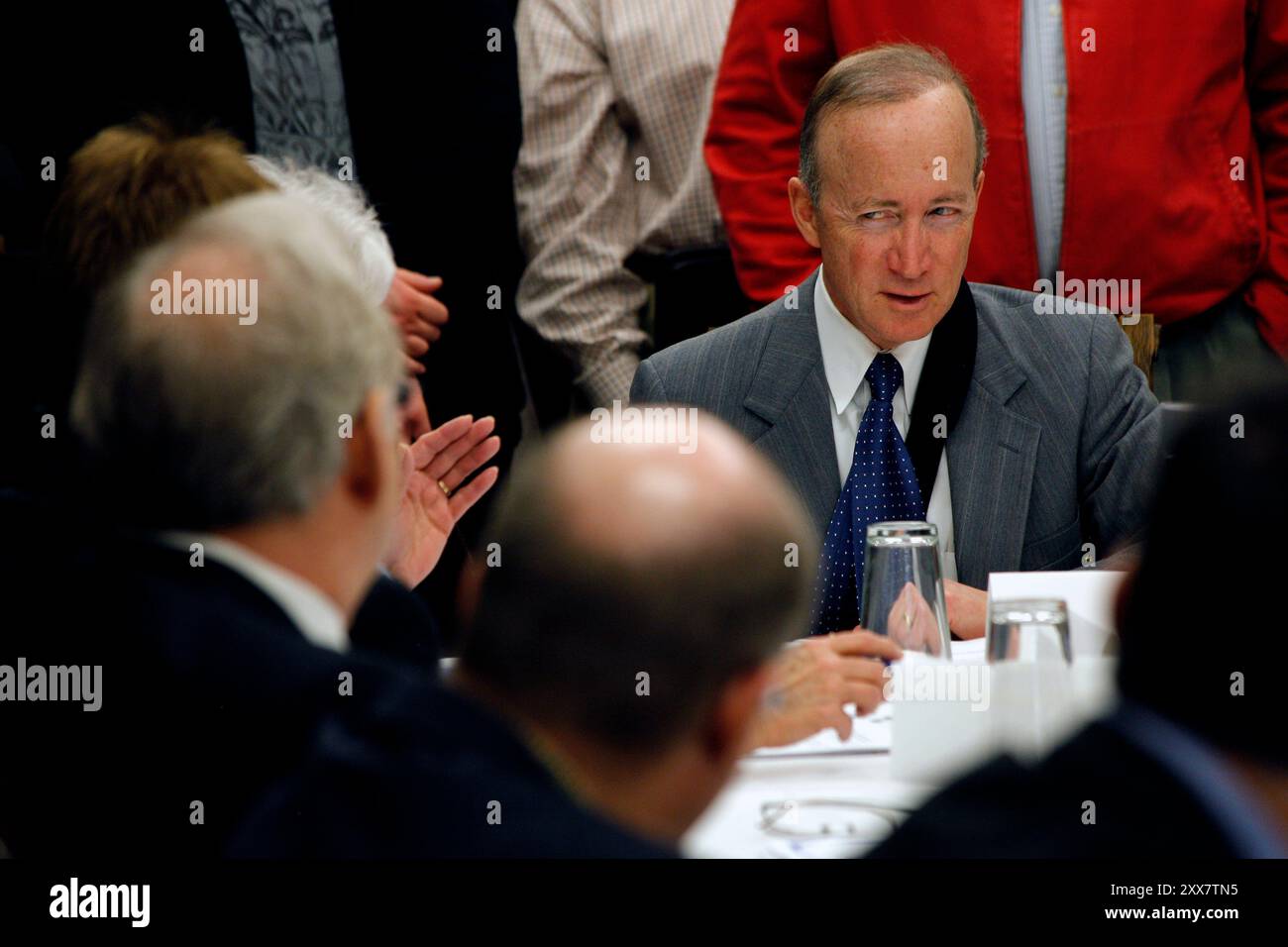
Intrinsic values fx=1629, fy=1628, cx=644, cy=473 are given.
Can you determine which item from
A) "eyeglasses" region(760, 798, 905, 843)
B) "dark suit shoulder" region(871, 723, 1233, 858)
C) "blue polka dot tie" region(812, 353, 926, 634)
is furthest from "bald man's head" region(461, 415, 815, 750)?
"blue polka dot tie" region(812, 353, 926, 634)

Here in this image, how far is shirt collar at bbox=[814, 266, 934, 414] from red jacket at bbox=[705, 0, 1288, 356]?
0.62 m

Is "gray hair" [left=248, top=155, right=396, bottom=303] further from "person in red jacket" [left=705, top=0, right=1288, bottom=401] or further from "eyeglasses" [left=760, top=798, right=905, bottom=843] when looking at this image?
"person in red jacket" [left=705, top=0, right=1288, bottom=401]

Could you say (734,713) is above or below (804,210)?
below

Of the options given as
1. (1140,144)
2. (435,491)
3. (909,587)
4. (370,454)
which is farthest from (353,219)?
(1140,144)

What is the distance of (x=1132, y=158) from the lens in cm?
306

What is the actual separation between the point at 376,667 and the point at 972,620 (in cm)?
119

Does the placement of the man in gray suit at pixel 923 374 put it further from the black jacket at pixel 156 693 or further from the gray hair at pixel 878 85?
the black jacket at pixel 156 693

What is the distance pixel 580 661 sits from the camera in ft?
2.89

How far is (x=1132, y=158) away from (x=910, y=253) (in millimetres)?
833

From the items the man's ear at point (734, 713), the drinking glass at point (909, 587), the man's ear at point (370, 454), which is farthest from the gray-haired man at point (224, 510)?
the drinking glass at point (909, 587)

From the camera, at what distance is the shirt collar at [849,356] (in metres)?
2.44

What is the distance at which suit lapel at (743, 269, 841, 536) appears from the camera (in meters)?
2.39

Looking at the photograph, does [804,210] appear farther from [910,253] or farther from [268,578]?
[268,578]

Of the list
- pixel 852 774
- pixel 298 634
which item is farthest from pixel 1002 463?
pixel 298 634
